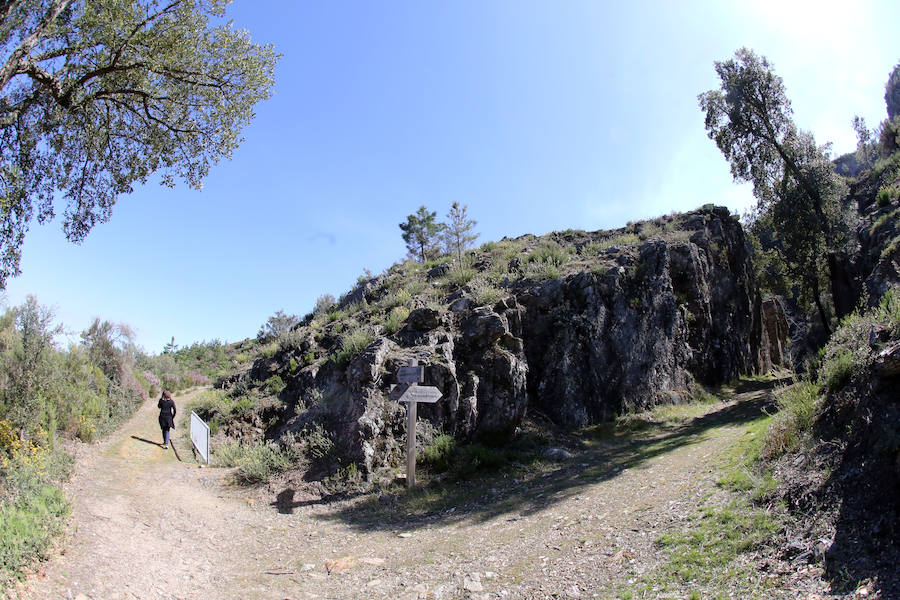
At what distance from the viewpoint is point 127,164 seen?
11.6 metres

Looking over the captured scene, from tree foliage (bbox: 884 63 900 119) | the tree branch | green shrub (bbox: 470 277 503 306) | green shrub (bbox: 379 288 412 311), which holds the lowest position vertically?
green shrub (bbox: 470 277 503 306)

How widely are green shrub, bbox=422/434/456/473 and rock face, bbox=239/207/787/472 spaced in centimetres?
45

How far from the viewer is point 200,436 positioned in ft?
37.5

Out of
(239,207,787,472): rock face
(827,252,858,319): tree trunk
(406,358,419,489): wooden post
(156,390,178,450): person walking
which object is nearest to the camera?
(406,358,419,489): wooden post

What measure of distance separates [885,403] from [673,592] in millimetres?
2773

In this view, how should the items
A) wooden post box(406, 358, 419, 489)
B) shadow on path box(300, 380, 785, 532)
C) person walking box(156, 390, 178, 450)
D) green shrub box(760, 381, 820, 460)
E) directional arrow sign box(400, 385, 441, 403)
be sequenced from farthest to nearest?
person walking box(156, 390, 178, 450) → directional arrow sign box(400, 385, 441, 403) → wooden post box(406, 358, 419, 489) → shadow on path box(300, 380, 785, 532) → green shrub box(760, 381, 820, 460)

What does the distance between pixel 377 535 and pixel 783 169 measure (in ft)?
76.6

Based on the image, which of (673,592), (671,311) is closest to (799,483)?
(673,592)

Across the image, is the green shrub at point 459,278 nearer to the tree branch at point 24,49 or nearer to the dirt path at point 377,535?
the dirt path at point 377,535

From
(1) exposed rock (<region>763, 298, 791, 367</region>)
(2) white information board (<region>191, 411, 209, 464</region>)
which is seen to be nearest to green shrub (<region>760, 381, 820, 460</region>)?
(2) white information board (<region>191, 411, 209, 464</region>)

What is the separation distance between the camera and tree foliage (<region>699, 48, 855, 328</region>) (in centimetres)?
1953

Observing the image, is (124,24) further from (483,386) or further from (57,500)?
(483,386)

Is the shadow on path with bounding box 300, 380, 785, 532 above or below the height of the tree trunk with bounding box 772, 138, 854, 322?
below

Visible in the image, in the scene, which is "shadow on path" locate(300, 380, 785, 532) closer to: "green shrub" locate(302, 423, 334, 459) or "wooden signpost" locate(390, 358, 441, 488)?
"wooden signpost" locate(390, 358, 441, 488)
